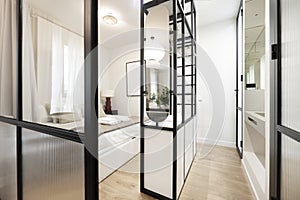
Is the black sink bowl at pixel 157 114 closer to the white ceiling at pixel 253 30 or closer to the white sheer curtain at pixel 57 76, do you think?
the white sheer curtain at pixel 57 76

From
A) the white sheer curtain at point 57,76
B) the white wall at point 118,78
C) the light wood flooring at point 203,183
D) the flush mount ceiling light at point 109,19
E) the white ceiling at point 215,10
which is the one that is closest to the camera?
the white sheer curtain at point 57,76

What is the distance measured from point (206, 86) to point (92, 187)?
11.7 ft

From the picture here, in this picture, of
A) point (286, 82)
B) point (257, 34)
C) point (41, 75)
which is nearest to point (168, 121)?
point (286, 82)

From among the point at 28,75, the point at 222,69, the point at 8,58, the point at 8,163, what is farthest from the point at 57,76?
the point at 222,69

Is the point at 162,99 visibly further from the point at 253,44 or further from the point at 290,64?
the point at 253,44

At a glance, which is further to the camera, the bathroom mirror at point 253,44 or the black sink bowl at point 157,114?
the bathroom mirror at point 253,44

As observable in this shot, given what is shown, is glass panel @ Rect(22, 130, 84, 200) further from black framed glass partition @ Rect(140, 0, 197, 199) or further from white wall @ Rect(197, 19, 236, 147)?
white wall @ Rect(197, 19, 236, 147)

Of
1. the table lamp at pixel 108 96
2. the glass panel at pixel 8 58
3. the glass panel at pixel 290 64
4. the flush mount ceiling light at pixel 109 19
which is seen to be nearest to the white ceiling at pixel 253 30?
the glass panel at pixel 290 64

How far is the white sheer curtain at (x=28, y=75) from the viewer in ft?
4.22

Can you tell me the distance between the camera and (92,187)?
87 cm

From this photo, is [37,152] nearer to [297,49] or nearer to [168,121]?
[168,121]

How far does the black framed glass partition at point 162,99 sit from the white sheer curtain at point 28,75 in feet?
3.61

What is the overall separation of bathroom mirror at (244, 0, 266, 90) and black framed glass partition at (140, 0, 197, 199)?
1.07m

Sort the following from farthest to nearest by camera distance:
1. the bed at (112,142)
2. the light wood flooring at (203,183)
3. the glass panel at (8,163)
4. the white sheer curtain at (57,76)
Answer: the light wood flooring at (203,183), the glass panel at (8,163), the bed at (112,142), the white sheer curtain at (57,76)
